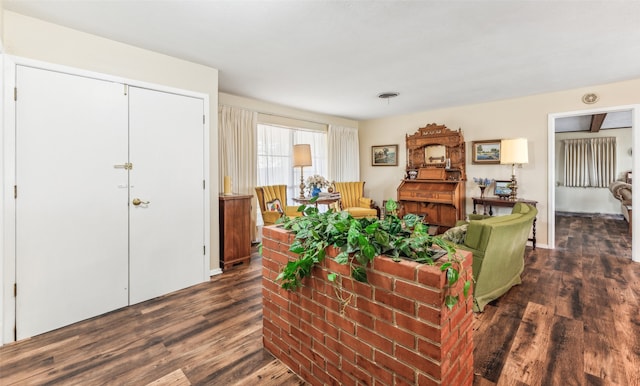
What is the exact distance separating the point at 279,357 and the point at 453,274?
1.27 m

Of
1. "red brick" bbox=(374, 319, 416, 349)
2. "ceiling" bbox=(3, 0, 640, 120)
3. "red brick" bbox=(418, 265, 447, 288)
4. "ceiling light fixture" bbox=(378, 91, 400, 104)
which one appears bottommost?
"red brick" bbox=(374, 319, 416, 349)

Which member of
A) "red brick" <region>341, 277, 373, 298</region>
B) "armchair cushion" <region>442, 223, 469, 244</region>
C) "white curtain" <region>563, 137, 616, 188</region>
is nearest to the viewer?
"red brick" <region>341, 277, 373, 298</region>

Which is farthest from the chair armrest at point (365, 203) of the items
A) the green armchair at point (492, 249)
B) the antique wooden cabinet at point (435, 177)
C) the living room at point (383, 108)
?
the green armchair at point (492, 249)

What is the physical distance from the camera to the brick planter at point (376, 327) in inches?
43.9

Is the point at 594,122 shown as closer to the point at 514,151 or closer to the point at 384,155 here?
the point at 514,151

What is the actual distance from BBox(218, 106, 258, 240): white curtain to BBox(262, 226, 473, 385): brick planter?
9.10 feet

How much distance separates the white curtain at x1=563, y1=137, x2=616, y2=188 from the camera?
23.7ft

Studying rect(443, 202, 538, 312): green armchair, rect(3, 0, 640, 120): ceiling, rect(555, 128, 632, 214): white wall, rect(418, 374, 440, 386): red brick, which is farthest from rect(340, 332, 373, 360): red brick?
rect(555, 128, 632, 214): white wall

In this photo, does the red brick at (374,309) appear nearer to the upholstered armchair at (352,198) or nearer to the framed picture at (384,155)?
the upholstered armchair at (352,198)

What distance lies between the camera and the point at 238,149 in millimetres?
4379

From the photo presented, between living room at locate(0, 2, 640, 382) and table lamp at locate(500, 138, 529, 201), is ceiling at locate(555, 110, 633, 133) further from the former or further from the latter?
table lamp at locate(500, 138, 529, 201)

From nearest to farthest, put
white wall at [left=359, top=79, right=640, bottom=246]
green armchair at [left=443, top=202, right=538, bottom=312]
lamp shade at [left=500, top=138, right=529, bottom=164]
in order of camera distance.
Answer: green armchair at [left=443, top=202, right=538, bottom=312] < white wall at [left=359, top=79, right=640, bottom=246] < lamp shade at [left=500, top=138, right=529, bottom=164]

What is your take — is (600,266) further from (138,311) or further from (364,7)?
(138,311)

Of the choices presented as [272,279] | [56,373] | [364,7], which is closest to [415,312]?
[272,279]
